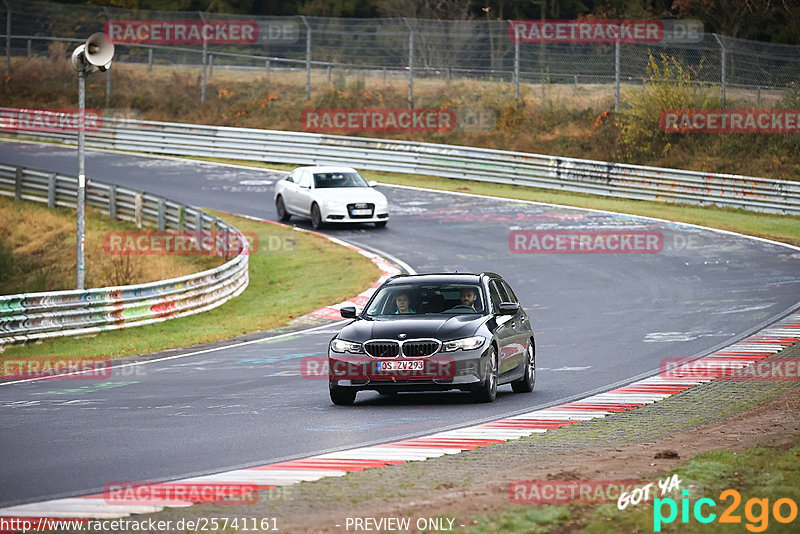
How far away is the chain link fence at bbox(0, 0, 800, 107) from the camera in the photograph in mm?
38594

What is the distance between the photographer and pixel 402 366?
12.5 metres

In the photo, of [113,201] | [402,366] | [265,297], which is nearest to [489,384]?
[402,366]

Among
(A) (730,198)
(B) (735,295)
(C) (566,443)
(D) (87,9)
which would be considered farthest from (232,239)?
(D) (87,9)

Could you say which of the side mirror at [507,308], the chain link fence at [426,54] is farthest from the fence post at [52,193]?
the side mirror at [507,308]

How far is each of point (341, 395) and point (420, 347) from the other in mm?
1075

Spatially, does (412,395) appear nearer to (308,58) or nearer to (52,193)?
(52,193)

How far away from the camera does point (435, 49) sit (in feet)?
140

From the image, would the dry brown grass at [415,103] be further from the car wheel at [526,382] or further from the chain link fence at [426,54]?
the car wheel at [526,382]

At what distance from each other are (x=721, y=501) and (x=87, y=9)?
47.2m

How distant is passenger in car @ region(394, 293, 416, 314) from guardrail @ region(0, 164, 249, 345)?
7664 mm

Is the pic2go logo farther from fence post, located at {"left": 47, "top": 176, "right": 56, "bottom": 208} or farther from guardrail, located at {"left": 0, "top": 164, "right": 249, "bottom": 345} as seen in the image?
fence post, located at {"left": 47, "top": 176, "right": 56, "bottom": 208}

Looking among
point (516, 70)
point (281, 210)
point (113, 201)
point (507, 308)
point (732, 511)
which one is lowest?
point (281, 210)

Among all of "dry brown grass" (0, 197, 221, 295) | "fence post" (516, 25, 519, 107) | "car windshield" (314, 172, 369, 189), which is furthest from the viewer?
"fence post" (516, 25, 519, 107)

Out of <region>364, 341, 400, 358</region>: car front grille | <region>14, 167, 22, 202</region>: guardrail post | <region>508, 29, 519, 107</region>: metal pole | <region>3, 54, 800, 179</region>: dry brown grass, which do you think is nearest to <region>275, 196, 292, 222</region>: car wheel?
<region>14, 167, 22, 202</region>: guardrail post
